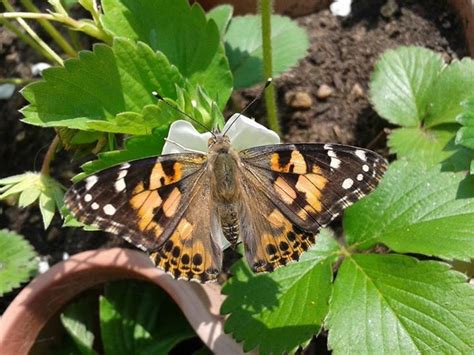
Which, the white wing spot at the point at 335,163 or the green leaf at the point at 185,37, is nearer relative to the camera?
the white wing spot at the point at 335,163

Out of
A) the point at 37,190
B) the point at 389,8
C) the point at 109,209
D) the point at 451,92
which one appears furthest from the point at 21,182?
the point at 389,8

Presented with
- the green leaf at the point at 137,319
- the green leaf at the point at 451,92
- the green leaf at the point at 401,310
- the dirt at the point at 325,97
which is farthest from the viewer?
the dirt at the point at 325,97

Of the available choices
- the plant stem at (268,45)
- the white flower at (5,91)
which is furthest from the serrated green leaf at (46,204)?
the white flower at (5,91)

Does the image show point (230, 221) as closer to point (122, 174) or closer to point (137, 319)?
point (122, 174)

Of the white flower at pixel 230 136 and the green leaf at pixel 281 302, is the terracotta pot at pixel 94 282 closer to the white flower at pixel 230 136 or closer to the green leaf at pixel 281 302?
the green leaf at pixel 281 302

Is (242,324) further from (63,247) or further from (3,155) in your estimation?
(3,155)
